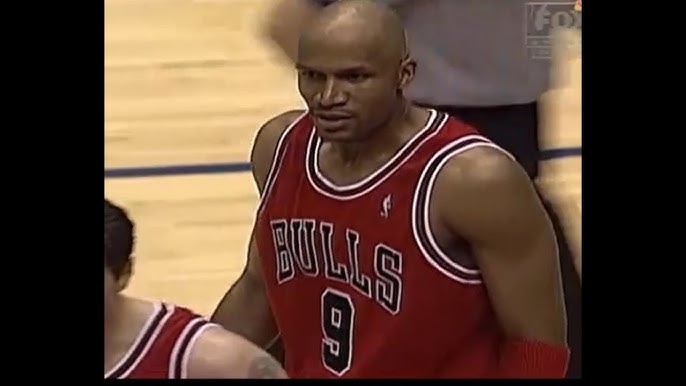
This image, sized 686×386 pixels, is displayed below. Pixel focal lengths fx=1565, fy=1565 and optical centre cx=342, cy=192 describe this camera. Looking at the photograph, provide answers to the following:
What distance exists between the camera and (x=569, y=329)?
0.90 metres

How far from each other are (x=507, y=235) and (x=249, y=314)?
0.58 feet

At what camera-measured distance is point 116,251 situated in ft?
2.78

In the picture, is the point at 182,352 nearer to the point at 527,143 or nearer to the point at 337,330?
the point at 337,330

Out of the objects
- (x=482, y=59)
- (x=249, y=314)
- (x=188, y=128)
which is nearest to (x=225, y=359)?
(x=249, y=314)

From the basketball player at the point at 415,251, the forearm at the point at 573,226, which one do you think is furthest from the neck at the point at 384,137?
the forearm at the point at 573,226

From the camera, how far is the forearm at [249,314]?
0.96m

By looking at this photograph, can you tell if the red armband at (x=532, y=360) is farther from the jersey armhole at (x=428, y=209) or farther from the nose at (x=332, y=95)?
the nose at (x=332, y=95)

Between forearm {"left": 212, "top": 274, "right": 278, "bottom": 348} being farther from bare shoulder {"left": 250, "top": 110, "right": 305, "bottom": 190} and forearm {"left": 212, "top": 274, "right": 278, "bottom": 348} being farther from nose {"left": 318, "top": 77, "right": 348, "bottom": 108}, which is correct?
nose {"left": 318, "top": 77, "right": 348, "bottom": 108}

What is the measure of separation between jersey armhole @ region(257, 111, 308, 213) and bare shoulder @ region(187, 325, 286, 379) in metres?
0.11

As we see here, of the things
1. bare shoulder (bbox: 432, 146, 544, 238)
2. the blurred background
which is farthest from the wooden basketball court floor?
bare shoulder (bbox: 432, 146, 544, 238)

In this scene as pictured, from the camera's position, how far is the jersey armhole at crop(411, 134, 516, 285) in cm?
89

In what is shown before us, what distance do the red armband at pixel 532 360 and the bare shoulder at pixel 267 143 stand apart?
18 cm

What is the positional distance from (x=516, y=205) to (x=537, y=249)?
31mm
